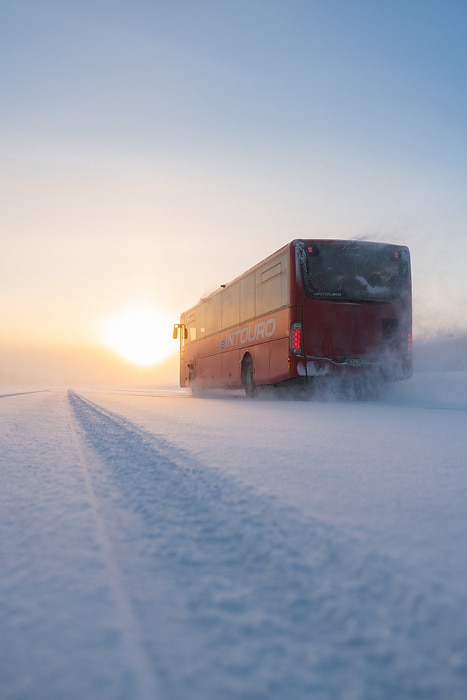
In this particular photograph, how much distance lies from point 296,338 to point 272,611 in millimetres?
10349

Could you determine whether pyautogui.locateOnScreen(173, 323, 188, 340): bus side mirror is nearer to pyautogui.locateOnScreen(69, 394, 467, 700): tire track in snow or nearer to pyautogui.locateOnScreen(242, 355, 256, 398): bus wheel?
pyautogui.locateOnScreen(242, 355, 256, 398): bus wheel

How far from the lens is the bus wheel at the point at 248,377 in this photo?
14.3 metres

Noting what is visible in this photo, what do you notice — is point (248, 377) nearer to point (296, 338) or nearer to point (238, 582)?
point (296, 338)

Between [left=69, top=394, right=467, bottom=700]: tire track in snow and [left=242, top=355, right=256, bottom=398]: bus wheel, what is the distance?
12.1 m

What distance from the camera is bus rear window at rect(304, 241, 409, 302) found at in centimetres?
1168

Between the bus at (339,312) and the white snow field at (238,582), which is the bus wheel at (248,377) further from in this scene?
the white snow field at (238,582)

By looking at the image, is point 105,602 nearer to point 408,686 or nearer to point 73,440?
point 408,686

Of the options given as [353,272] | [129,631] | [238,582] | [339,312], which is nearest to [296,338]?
[339,312]

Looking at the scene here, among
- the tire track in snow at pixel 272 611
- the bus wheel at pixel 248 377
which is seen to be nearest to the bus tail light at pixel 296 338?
the bus wheel at pixel 248 377

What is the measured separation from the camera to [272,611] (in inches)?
52.0

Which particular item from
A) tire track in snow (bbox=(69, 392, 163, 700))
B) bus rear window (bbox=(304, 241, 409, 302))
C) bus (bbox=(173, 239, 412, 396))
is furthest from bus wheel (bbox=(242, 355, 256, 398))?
tire track in snow (bbox=(69, 392, 163, 700))

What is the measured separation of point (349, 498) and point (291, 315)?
31.2 ft

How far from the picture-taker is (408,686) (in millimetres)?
1027

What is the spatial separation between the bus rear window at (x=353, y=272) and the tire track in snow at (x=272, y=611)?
9.87 meters
